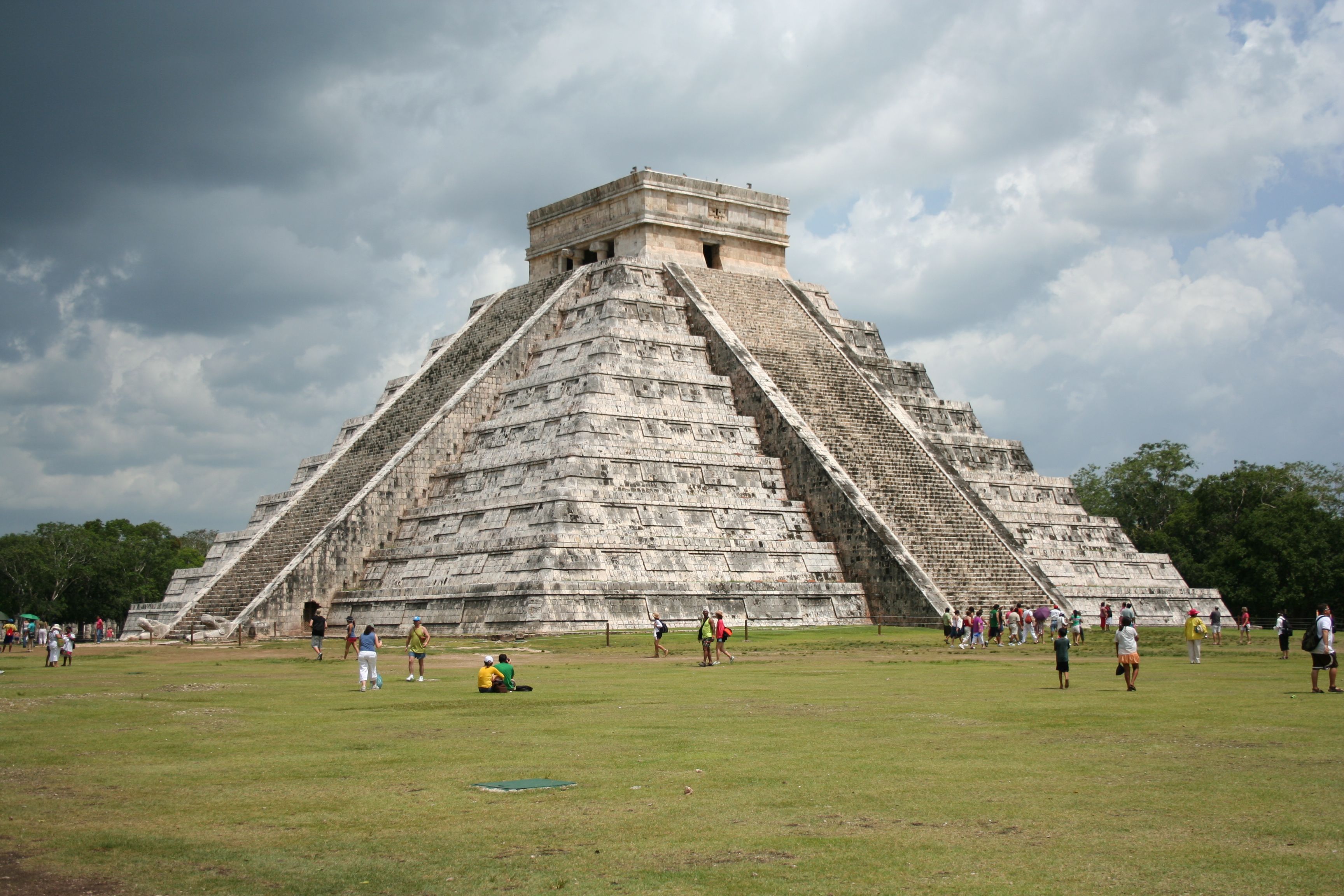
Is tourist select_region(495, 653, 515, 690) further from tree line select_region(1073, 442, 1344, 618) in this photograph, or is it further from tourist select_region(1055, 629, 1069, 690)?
tree line select_region(1073, 442, 1344, 618)

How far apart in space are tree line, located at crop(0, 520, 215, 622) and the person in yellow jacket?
47491 mm

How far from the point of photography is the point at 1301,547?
43.7 metres

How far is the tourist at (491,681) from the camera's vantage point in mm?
15445

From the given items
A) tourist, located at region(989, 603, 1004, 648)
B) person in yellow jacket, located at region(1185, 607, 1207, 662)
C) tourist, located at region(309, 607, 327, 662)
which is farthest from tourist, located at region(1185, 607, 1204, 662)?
tourist, located at region(309, 607, 327, 662)

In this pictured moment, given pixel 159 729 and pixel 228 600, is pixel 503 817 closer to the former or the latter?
pixel 159 729

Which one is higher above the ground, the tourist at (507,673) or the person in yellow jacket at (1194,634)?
the person in yellow jacket at (1194,634)

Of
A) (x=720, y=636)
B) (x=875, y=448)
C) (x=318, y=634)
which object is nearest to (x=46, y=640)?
(x=318, y=634)

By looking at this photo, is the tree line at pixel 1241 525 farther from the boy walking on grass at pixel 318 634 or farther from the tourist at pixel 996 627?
the boy walking on grass at pixel 318 634

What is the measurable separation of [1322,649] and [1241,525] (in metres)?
35.2

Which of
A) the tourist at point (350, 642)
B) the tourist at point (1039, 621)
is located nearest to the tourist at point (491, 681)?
the tourist at point (350, 642)

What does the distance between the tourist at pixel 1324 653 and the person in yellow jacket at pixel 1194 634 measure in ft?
14.6

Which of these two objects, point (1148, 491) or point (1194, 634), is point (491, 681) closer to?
point (1194, 634)

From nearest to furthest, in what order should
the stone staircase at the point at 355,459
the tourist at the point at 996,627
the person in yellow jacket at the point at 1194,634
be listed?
the person in yellow jacket at the point at 1194,634 < the tourist at the point at 996,627 < the stone staircase at the point at 355,459

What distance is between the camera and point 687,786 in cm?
881
